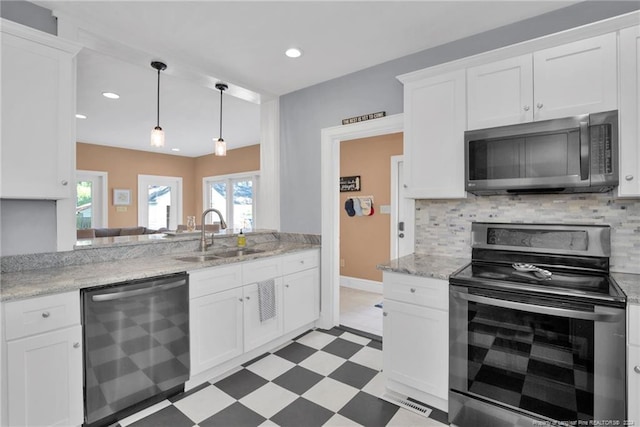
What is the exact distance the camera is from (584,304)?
1434 mm

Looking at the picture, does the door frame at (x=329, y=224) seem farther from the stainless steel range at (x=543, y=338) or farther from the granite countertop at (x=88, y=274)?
the stainless steel range at (x=543, y=338)

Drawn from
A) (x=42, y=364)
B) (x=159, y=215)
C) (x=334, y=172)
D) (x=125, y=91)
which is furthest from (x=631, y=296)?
(x=159, y=215)

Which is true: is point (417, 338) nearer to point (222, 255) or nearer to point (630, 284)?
point (630, 284)

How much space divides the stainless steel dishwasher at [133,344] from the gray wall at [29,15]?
1.73 meters

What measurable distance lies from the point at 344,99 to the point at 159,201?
575cm

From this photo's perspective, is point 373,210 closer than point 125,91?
No

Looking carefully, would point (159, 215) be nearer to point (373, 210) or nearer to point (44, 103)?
point (373, 210)

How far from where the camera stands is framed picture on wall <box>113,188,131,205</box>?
20.6 ft

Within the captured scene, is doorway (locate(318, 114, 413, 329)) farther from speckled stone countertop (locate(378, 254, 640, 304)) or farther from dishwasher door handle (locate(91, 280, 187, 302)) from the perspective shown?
dishwasher door handle (locate(91, 280, 187, 302))

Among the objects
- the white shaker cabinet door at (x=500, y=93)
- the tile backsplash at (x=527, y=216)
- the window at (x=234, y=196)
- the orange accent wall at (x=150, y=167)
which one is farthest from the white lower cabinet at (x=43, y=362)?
the orange accent wall at (x=150, y=167)

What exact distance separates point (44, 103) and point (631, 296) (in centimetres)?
320

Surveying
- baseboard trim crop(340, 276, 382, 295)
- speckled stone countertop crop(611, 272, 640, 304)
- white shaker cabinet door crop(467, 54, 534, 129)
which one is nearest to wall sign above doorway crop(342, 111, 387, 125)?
white shaker cabinet door crop(467, 54, 534, 129)

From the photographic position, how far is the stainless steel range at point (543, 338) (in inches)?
55.4

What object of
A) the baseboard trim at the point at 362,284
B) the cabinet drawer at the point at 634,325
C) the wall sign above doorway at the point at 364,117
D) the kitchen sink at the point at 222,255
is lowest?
the baseboard trim at the point at 362,284
